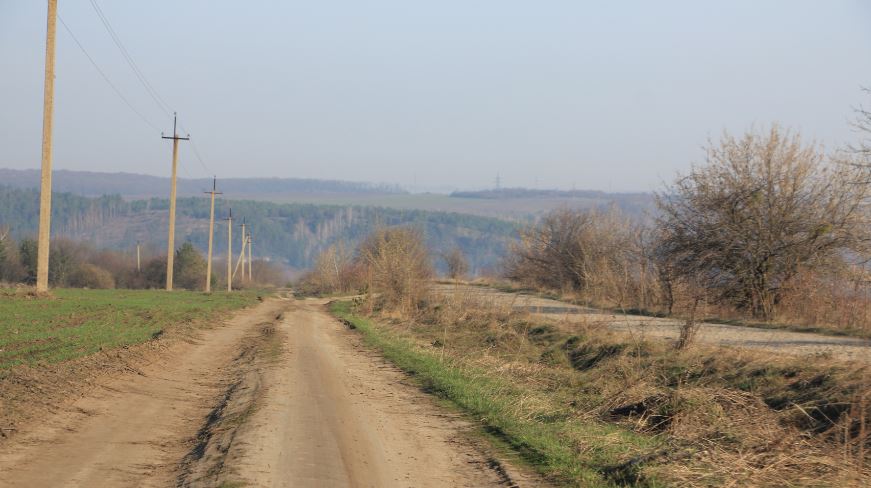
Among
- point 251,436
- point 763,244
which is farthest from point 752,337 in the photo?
point 251,436

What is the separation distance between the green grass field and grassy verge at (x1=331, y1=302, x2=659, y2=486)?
6948mm

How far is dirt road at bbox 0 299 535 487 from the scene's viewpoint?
7.56 m

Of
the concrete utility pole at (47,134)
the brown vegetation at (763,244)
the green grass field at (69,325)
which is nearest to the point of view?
the green grass field at (69,325)

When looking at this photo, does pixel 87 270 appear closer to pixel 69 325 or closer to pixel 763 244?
pixel 69 325

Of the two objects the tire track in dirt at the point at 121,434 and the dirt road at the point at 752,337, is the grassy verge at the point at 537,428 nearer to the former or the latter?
the tire track in dirt at the point at 121,434

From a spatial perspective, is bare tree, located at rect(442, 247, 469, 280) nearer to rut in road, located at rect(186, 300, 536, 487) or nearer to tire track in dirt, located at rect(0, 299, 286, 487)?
rut in road, located at rect(186, 300, 536, 487)

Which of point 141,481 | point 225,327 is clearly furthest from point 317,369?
point 225,327

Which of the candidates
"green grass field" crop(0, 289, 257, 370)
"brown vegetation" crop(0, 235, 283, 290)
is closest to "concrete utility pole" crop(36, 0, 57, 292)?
"green grass field" crop(0, 289, 257, 370)

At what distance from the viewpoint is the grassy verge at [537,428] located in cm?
830

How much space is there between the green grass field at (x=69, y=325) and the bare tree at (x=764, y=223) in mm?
16132

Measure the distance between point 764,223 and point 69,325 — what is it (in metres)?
20.1

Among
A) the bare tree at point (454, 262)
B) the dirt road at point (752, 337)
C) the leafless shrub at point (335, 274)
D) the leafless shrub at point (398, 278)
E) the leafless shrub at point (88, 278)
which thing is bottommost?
the leafless shrub at point (88, 278)

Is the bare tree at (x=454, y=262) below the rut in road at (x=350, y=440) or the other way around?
below

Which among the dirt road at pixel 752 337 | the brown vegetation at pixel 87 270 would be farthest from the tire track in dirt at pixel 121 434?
the brown vegetation at pixel 87 270
